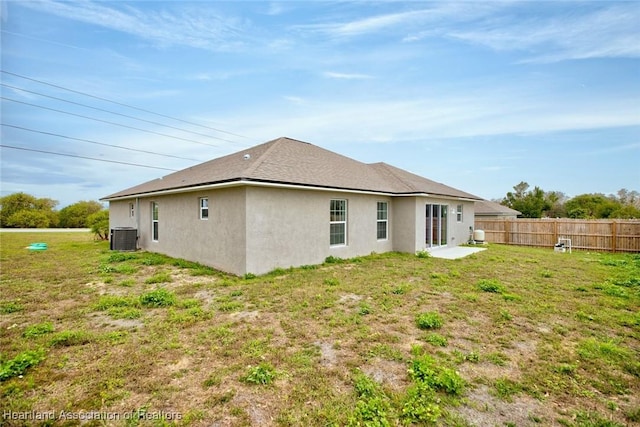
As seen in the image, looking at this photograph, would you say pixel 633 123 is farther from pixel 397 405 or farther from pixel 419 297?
pixel 397 405

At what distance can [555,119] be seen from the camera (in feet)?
48.7

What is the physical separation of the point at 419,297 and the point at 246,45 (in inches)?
547

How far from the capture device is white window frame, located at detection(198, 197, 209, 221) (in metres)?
9.28

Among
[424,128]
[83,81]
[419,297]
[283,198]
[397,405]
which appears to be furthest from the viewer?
[424,128]

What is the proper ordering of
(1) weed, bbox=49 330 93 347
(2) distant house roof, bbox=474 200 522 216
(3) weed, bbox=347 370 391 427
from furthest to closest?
(2) distant house roof, bbox=474 200 522 216, (1) weed, bbox=49 330 93 347, (3) weed, bbox=347 370 391 427

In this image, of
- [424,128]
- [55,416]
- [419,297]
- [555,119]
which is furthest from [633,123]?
[55,416]

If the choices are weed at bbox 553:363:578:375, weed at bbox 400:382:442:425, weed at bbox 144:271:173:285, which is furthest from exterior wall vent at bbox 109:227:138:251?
weed at bbox 553:363:578:375

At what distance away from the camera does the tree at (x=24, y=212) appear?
3119cm

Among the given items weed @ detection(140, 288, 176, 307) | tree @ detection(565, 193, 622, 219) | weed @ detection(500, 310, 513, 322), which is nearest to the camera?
weed @ detection(500, 310, 513, 322)

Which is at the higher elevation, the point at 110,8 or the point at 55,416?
the point at 110,8

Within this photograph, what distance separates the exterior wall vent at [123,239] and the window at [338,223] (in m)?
10.1

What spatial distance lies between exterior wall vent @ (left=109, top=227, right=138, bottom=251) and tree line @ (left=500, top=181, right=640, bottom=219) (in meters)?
39.7

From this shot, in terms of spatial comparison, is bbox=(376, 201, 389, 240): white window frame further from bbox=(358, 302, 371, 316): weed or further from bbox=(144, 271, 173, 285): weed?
bbox=(144, 271, 173, 285): weed

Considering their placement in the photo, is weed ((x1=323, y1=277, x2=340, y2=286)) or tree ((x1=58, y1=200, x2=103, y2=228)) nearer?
weed ((x1=323, y1=277, x2=340, y2=286))
